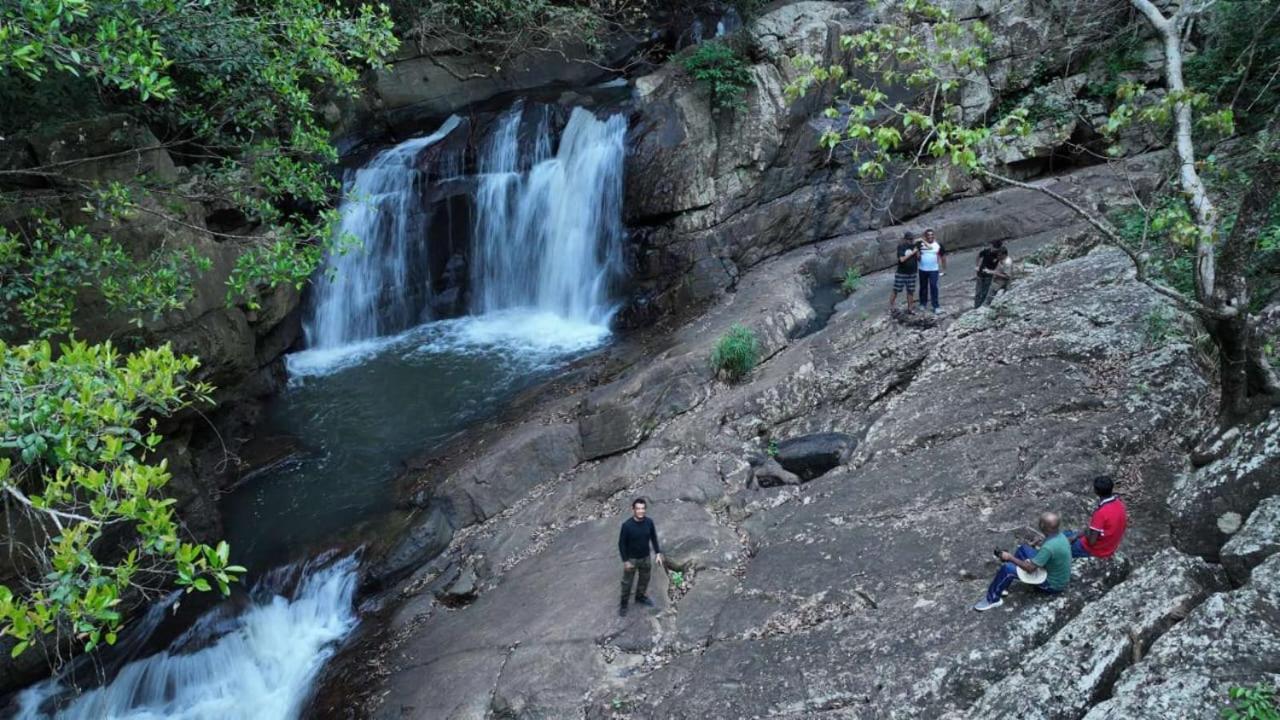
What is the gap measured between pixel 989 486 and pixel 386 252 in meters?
15.0

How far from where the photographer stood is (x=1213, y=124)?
18.7ft

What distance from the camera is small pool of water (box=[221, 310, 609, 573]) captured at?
40.5ft

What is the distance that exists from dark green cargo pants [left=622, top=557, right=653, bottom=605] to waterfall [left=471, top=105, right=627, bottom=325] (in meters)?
9.67

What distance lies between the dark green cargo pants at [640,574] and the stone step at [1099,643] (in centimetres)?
354


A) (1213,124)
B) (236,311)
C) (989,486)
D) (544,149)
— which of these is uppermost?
(544,149)

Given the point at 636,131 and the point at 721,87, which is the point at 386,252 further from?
the point at 721,87

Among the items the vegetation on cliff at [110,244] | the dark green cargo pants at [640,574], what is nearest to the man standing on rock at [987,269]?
the dark green cargo pants at [640,574]

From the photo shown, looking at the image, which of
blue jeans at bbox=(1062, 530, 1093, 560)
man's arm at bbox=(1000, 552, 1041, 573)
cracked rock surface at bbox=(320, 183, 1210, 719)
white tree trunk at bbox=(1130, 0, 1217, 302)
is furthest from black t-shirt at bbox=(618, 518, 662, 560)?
white tree trunk at bbox=(1130, 0, 1217, 302)

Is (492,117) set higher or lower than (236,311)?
higher

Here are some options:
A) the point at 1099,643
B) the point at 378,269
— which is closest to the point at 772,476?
the point at 1099,643

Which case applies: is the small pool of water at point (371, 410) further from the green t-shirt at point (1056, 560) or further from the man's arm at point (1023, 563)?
the green t-shirt at point (1056, 560)

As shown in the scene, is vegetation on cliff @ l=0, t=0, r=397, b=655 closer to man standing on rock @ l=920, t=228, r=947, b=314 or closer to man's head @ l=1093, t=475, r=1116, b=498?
man's head @ l=1093, t=475, r=1116, b=498

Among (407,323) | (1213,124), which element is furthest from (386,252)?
(1213,124)

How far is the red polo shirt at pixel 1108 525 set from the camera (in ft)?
20.4
